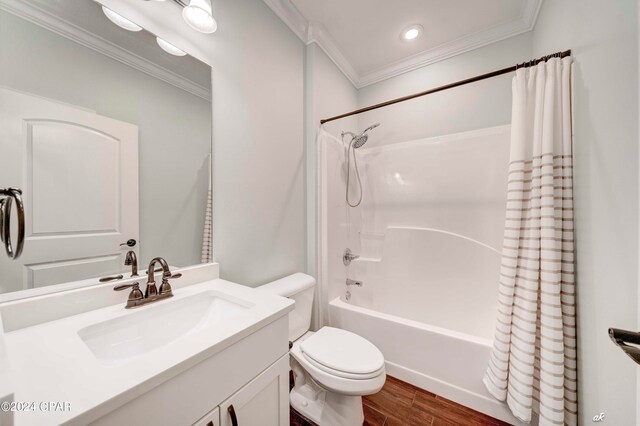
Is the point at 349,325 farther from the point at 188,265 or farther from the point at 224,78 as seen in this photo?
the point at 224,78

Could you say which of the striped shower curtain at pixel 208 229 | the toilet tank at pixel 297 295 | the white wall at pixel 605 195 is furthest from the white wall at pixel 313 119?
the white wall at pixel 605 195

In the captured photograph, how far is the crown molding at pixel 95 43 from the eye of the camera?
0.69 metres

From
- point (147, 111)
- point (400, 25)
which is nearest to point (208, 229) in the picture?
point (147, 111)

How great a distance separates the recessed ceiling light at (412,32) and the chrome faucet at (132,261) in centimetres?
227

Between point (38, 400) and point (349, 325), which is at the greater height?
point (38, 400)

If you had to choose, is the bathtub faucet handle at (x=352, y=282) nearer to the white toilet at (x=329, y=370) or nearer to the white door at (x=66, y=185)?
the white toilet at (x=329, y=370)

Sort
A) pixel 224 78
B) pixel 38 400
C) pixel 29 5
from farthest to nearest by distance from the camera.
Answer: pixel 224 78 → pixel 29 5 → pixel 38 400

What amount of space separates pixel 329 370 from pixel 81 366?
869 millimetres

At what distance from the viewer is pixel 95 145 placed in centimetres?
82

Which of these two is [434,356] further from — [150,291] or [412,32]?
[412,32]

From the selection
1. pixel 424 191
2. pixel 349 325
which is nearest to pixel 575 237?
pixel 424 191

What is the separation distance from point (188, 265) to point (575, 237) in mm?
1725

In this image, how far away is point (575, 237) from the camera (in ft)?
3.11

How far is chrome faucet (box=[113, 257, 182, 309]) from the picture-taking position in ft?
2.66
